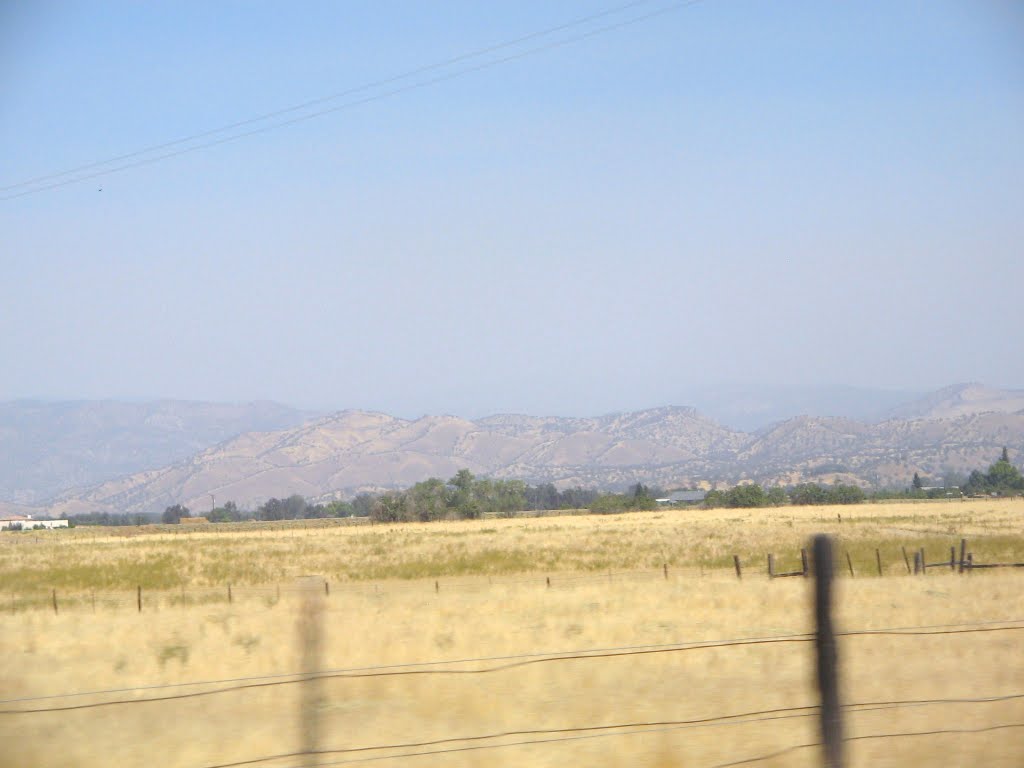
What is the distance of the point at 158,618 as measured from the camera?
24.7 meters

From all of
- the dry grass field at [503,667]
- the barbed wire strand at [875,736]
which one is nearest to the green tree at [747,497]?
the dry grass field at [503,667]

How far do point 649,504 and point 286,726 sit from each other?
107527 millimetres

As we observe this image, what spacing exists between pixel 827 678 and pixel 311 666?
3.29 metres

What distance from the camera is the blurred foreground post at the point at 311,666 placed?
6.29 meters

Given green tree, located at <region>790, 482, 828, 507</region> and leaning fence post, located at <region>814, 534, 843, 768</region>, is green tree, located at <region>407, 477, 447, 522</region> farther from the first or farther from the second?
leaning fence post, located at <region>814, 534, 843, 768</region>

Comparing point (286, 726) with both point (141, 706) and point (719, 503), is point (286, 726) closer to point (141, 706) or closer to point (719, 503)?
point (141, 706)

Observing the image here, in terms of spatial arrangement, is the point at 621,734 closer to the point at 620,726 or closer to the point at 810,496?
the point at 620,726

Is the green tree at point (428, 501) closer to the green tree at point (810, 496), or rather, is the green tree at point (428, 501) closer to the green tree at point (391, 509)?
the green tree at point (391, 509)

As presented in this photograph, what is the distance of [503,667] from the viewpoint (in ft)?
25.7

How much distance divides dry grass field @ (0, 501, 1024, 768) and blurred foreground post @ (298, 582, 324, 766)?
21mm

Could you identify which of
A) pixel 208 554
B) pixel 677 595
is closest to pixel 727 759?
pixel 677 595

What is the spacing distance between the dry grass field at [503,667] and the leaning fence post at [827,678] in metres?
0.15

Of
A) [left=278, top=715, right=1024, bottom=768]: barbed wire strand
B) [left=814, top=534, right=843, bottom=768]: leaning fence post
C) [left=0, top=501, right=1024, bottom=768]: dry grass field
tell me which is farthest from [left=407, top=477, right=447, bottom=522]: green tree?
[left=814, top=534, right=843, bottom=768]: leaning fence post

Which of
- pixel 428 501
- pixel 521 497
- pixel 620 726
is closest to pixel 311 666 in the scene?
pixel 620 726
